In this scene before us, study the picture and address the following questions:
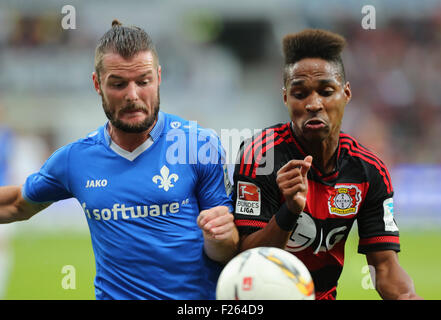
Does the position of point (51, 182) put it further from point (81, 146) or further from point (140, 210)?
point (140, 210)

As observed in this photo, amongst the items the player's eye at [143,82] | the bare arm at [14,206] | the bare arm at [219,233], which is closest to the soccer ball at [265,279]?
the bare arm at [219,233]

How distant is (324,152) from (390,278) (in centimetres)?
93

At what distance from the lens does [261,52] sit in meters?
24.2

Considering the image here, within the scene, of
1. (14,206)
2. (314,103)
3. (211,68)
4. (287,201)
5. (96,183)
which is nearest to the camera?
(287,201)

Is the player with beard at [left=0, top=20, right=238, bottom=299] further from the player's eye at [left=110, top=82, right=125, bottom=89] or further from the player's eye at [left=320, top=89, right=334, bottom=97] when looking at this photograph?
the player's eye at [left=320, top=89, right=334, bottom=97]

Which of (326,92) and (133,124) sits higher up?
(326,92)

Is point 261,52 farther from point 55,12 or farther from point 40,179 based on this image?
point 40,179

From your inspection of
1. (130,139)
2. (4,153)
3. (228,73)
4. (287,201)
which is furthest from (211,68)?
(287,201)

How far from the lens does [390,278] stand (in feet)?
13.6

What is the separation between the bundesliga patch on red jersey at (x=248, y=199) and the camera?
13.4ft

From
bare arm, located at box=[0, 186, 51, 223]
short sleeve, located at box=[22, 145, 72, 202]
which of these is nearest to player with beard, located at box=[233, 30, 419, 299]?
short sleeve, located at box=[22, 145, 72, 202]

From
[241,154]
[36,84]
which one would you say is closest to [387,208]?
[241,154]

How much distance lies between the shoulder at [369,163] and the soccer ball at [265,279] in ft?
3.87

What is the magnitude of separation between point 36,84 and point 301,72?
61.2 feet
